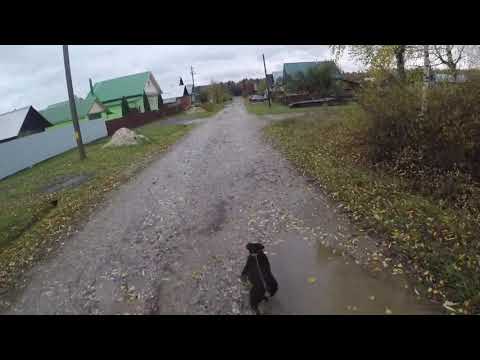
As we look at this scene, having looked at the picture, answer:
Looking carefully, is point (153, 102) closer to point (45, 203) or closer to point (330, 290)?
point (45, 203)

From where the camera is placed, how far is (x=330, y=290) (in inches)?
136

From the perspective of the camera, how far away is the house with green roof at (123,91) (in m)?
38.5

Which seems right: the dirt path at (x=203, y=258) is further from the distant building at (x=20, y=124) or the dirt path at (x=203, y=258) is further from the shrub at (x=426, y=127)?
the distant building at (x=20, y=124)

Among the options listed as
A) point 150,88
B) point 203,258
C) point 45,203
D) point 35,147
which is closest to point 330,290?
point 203,258

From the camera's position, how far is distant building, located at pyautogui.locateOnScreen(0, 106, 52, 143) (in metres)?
19.6

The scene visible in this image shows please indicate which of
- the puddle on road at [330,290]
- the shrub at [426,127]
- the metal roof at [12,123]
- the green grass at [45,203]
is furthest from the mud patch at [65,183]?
the metal roof at [12,123]

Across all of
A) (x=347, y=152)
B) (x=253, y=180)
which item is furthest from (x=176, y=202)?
(x=347, y=152)

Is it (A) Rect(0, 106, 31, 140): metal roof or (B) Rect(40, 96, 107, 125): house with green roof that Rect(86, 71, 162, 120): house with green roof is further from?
(A) Rect(0, 106, 31, 140): metal roof

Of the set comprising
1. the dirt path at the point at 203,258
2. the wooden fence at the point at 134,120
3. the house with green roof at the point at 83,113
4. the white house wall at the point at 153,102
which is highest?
the white house wall at the point at 153,102

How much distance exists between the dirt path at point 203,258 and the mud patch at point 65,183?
9.84 ft

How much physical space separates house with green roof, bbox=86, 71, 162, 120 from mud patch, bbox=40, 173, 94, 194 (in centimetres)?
2915

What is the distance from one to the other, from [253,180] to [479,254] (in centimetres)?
484

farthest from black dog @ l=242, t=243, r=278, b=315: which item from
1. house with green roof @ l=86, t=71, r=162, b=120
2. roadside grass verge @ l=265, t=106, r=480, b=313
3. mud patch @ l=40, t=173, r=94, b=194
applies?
house with green roof @ l=86, t=71, r=162, b=120
